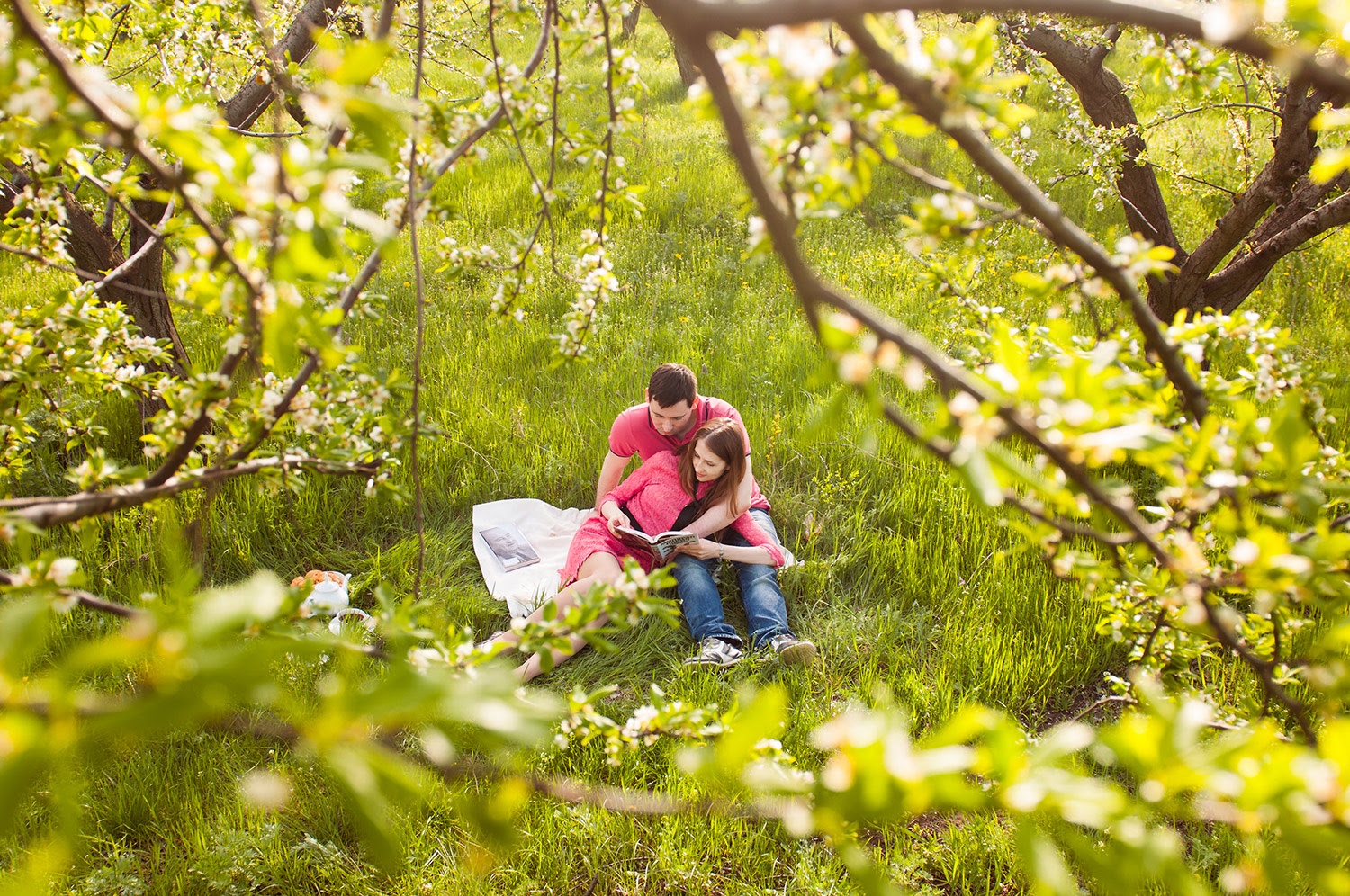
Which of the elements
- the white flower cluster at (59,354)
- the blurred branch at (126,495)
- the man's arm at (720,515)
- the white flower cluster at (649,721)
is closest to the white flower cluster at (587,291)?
the blurred branch at (126,495)

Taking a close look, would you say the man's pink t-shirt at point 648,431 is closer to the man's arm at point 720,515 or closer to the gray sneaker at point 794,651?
the man's arm at point 720,515

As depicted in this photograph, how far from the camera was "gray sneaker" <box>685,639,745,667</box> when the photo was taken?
2990 mm

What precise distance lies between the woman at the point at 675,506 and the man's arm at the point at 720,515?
25mm

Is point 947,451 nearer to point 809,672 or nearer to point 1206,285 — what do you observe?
point 809,672

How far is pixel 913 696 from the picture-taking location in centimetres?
283

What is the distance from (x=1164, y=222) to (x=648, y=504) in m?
3.41

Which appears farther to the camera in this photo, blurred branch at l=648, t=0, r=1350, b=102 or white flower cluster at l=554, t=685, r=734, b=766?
white flower cluster at l=554, t=685, r=734, b=766

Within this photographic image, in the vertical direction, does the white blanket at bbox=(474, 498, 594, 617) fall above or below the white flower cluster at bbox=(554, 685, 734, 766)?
below

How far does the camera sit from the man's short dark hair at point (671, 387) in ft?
11.7

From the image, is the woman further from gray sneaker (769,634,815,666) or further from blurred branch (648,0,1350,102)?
blurred branch (648,0,1350,102)

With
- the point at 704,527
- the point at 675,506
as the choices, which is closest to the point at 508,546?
the point at 675,506

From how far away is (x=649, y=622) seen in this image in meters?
Result: 3.32

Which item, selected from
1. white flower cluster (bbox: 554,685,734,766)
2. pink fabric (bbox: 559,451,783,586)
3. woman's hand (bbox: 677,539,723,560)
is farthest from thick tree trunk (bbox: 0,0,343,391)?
white flower cluster (bbox: 554,685,734,766)

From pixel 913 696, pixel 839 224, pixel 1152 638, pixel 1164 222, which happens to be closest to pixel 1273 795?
pixel 1152 638
